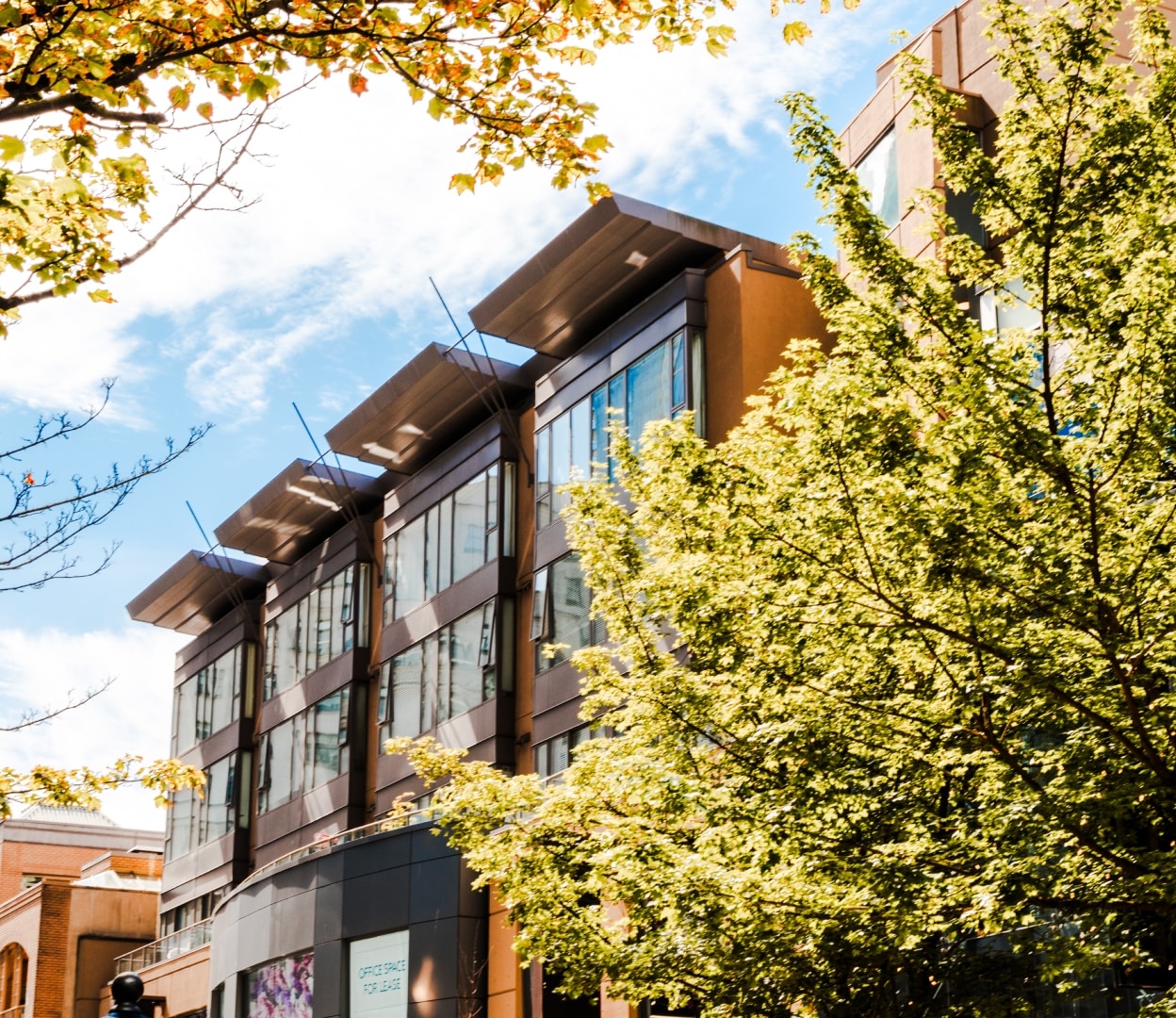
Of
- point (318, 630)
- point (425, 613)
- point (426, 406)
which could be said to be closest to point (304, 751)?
point (318, 630)

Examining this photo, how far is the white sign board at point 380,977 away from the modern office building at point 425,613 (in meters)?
0.06

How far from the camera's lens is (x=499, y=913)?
27.6 meters

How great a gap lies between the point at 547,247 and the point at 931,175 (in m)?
9.14

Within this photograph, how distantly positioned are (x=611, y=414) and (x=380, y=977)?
1147 centimetres

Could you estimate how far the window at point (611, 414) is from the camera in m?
28.8

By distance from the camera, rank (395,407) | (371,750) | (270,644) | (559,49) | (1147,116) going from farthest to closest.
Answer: (270,644), (371,750), (395,407), (1147,116), (559,49)

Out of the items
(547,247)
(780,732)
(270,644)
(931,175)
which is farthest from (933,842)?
(270,644)

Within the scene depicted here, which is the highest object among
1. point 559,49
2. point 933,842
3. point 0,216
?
point 559,49

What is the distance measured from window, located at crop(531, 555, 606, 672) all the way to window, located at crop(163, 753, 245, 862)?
17035 millimetres

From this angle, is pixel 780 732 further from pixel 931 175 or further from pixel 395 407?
pixel 395 407

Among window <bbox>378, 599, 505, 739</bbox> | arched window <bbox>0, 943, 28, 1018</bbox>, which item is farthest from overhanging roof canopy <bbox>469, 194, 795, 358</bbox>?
arched window <bbox>0, 943, 28, 1018</bbox>

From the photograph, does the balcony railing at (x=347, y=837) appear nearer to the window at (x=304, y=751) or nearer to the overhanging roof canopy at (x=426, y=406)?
the window at (x=304, y=751)

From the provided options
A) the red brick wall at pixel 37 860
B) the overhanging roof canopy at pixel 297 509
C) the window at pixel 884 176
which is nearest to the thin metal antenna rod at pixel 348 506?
the overhanging roof canopy at pixel 297 509

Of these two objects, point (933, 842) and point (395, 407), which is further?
point (395, 407)
